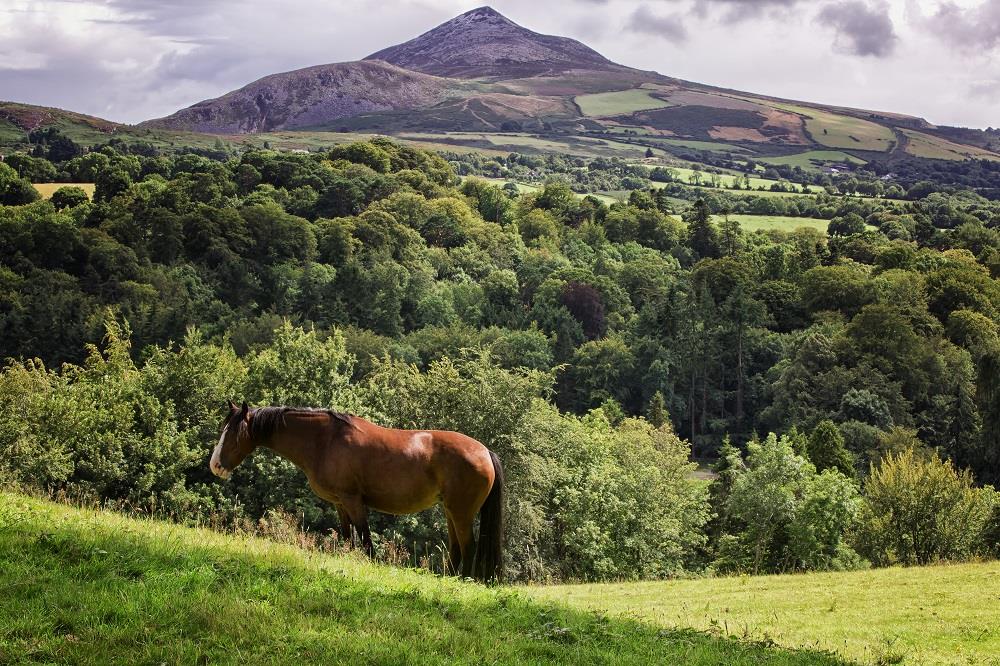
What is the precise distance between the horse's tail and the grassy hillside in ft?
6.50

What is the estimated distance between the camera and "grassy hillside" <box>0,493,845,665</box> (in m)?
7.42

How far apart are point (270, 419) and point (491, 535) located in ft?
12.2

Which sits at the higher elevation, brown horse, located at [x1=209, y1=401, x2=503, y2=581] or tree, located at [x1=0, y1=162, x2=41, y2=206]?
tree, located at [x1=0, y1=162, x2=41, y2=206]

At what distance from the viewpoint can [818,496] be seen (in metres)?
37.9

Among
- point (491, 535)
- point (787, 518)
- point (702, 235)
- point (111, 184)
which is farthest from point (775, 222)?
point (491, 535)

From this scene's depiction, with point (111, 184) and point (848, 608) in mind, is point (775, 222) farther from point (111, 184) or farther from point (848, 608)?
point (848, 608)

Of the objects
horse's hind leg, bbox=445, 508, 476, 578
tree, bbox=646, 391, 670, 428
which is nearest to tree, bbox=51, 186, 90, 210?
tree, bbox=646, 391, 670, 428

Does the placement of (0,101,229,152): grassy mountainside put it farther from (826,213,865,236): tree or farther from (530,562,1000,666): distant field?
(530,562,1000,666): distant field

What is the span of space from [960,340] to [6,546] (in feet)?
306

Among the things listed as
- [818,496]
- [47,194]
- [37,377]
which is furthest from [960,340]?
[47,194]

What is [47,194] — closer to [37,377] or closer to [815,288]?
[37,377]

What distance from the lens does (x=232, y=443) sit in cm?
1322

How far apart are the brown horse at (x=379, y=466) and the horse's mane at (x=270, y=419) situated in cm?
1

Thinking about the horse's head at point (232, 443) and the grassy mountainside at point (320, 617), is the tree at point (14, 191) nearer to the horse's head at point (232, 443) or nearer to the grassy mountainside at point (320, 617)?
the horse's head at point (232, 443)
